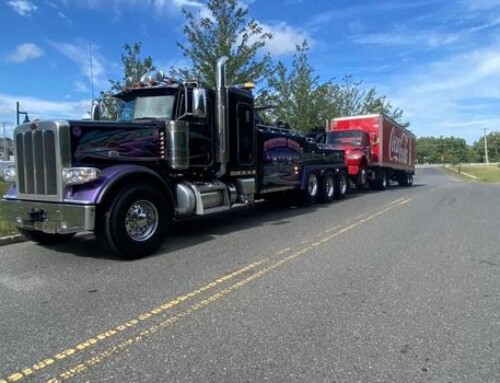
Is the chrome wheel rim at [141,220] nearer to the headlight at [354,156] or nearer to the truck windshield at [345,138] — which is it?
the headlight at [354,156]

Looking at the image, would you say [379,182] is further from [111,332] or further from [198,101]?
[111,332]

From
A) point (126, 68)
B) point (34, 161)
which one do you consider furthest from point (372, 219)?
point (126, 68)

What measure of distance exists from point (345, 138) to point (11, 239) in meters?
14.8

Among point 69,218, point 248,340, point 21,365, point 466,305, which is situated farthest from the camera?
point 69,218

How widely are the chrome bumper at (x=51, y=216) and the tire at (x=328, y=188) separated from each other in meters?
9.37

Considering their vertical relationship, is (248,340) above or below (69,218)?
below

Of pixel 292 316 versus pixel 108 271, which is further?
pixel 108 271

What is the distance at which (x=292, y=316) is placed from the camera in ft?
14.4

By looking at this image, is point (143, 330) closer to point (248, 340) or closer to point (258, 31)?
point (248, 340)

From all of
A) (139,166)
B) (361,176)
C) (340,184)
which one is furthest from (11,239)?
(361,176)

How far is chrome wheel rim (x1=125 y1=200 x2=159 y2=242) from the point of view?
270 inches

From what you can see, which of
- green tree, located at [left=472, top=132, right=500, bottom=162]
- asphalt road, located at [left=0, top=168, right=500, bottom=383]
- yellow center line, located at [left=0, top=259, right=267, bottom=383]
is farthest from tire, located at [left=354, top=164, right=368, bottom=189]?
green tree, located at [left=472, top=132, right=500, bottom=162]

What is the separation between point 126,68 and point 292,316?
15561 millimetres

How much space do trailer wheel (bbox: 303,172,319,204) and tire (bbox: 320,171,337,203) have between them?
10.1 inches
